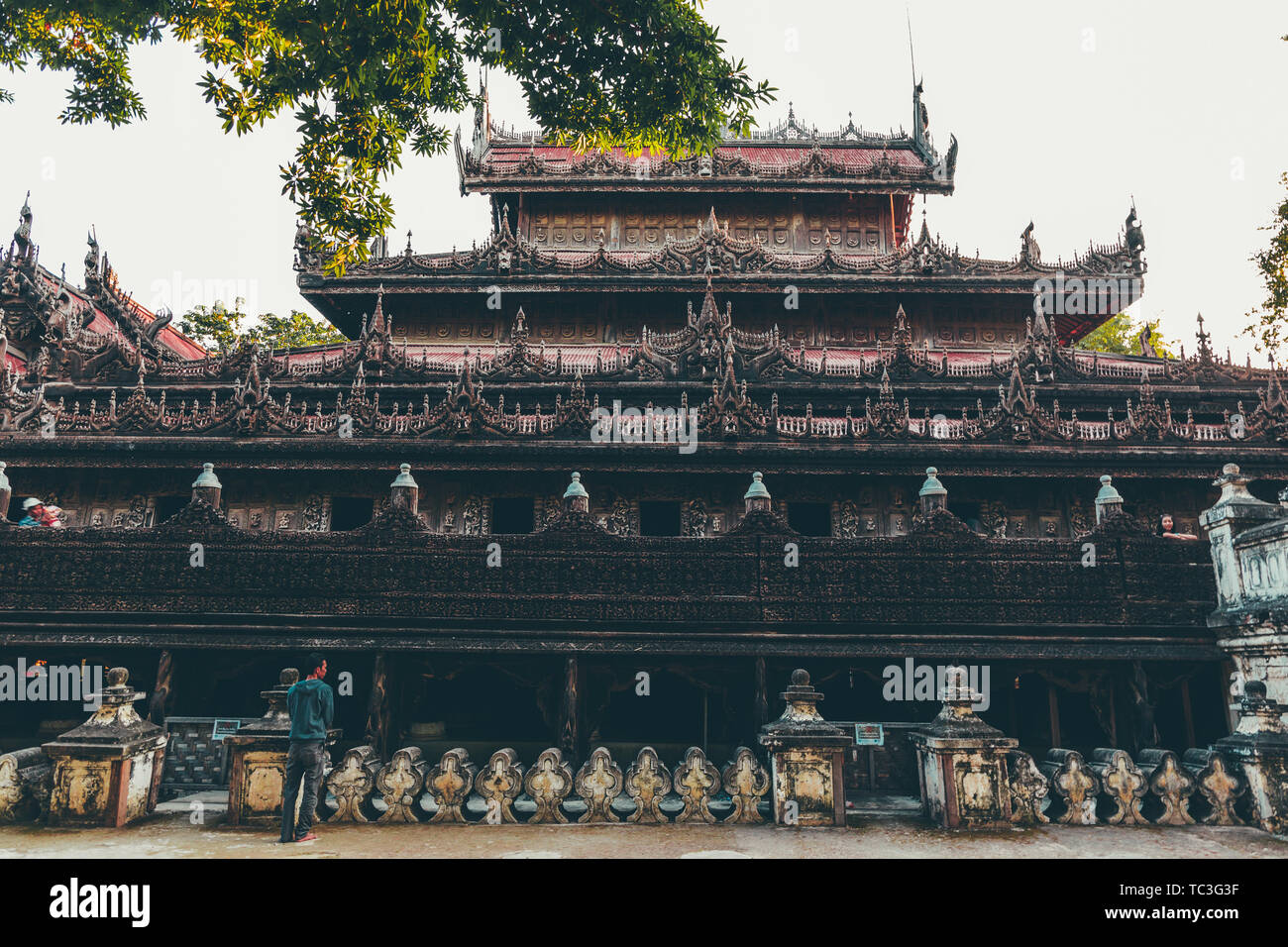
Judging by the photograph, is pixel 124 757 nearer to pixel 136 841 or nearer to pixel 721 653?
pixel 136 841

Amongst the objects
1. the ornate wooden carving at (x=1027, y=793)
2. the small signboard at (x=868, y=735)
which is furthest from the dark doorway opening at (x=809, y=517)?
the ornate wooden carving at (x=1027, y=793)

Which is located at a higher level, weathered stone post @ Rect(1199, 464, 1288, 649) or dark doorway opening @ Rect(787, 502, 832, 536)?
dark doorway opening @ Rect(787, 502, 832, 536)

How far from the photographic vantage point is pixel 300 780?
696 centimetres

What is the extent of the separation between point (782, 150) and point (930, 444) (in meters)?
17.6

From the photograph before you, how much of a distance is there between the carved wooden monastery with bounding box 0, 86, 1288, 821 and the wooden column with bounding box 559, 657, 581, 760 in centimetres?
3

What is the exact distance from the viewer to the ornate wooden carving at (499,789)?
7871 millimetres

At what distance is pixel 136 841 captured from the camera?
704 cm

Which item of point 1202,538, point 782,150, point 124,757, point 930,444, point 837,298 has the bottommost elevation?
point 124,757

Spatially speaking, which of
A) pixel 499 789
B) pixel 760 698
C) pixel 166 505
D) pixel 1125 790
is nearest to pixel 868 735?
pixel 760 698

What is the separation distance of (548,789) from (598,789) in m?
0.52

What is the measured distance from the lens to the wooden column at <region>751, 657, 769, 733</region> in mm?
10031

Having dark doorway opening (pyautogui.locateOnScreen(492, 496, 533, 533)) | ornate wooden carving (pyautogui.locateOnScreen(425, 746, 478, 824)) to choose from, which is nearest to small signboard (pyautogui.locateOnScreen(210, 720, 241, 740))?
ornate wooden carving (pyautogui.locateOnScreen(425, 746, 478, 824))

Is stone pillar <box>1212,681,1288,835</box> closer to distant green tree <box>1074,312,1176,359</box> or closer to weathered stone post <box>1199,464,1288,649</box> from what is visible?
weathered stone post <box>1199,464,1288,649</box>
